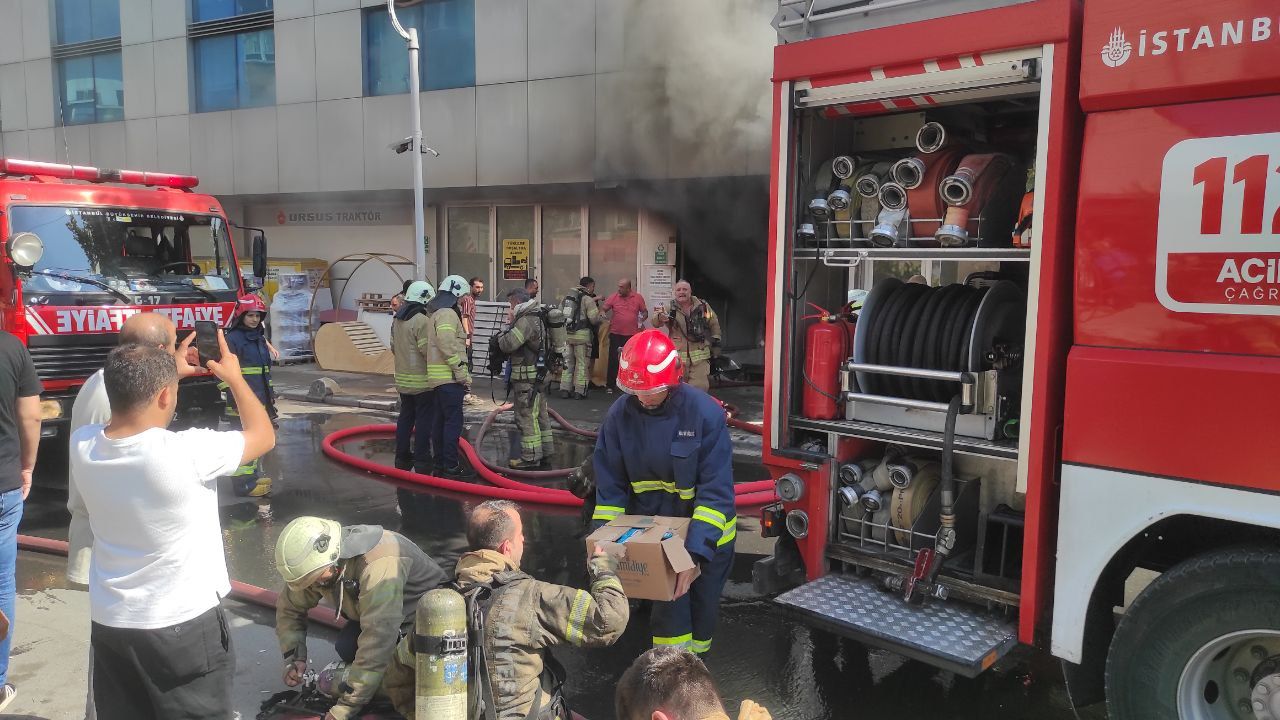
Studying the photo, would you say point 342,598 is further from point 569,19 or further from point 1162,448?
point 569,19

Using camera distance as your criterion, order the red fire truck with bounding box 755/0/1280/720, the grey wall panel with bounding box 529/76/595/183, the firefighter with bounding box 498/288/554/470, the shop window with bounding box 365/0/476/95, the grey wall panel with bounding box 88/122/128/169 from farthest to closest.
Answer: the grey wall panel with bounding box 88/122/128/169, the shop window with bounding box 365/0/476/95, the grey wall panel with bounding box 529/76/595/183, the firefighter with bounding box 498/288/554/470, the red fire truck with bounding box 755/0/1280/720

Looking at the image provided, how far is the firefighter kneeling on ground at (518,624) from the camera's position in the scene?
2.75 m

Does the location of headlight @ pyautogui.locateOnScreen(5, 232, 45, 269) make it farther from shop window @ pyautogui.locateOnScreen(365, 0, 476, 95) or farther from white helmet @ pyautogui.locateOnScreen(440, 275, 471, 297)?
shop window @ pyautogui.locateOnScreen(365, 0, 476, 95)

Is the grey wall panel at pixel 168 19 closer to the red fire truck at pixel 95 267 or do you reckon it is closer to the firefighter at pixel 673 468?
the red fire truck at pixel 95 267

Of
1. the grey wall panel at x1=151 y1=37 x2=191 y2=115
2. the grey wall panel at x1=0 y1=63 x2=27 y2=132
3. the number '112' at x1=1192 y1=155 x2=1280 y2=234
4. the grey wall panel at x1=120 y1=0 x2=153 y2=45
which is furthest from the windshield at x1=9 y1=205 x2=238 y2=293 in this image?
the grey wall panel at x1=0 y1=63 x2=27 y2=132

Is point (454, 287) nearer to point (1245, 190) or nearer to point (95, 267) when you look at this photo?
point (95, 267)

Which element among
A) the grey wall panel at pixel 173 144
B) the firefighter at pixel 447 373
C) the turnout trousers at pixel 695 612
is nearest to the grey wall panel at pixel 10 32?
the grey wall panel at pixel 173 144

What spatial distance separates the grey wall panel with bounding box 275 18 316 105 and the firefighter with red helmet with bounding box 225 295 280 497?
1125 centimetres

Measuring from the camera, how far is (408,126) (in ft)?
52.3

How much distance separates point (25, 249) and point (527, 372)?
4.30 meters

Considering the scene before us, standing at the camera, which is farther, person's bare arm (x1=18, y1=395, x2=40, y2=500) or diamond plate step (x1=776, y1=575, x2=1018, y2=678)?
person's bare arm (x1=18, y1=395, x2=40, y2=500)

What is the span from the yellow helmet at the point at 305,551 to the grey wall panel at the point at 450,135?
12673mm

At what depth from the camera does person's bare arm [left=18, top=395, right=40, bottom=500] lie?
12.3ft

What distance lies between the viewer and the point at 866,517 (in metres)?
4.14
